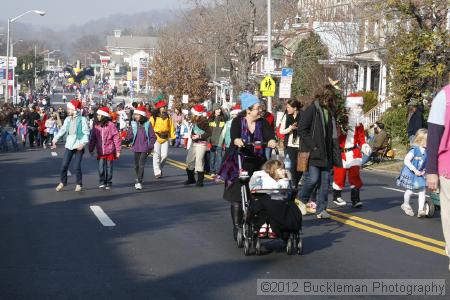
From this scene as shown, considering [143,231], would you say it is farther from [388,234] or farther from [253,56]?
[253,56]

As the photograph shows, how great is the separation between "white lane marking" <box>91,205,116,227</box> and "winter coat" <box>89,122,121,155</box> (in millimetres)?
3110

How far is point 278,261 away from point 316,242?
64.9 inches

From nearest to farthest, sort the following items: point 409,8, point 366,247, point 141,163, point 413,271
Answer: point 413,271, point 366,247, point 141,163, point 409,8

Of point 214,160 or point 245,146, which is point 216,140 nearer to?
point 214,160

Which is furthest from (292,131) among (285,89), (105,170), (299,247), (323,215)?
(285,89)

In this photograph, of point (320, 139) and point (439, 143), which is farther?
point (320, 139)

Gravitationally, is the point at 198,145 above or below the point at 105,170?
above

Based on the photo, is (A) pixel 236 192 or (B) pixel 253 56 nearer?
(A) pixel 236 192

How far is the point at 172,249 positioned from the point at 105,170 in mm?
8174

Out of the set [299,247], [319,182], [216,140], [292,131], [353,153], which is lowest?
[299,247]

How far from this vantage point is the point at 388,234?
12.6 metres

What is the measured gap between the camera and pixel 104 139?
1858 centimetres

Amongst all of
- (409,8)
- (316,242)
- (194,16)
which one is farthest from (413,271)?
(194,16)

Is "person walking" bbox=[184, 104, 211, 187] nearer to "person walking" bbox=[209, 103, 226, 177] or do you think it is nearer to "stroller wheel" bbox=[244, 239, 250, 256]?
"person walking" bbox=[209, 103, 226, 177]
